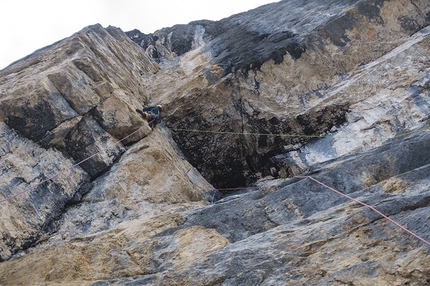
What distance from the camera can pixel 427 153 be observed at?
5.68 metres

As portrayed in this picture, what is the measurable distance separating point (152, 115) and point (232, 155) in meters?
2.41

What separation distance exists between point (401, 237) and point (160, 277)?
9.02ft

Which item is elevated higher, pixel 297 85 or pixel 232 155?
pixel 297 85

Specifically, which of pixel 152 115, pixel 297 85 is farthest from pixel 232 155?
pixel 297 85

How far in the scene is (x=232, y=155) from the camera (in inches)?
406

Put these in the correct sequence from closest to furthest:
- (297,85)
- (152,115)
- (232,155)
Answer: (152,115) < (232,155) < (297,85)

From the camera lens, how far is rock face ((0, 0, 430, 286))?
4414mm

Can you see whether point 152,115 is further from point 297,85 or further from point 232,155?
point 297,85

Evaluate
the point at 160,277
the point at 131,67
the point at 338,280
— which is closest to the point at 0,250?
the point at 160,277

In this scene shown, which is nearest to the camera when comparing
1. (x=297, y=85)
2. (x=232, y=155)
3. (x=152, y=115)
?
(x=152, y=115)

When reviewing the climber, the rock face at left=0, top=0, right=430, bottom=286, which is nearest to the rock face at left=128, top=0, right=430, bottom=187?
the rock face at left=0, top=0, right=430, bottom=286

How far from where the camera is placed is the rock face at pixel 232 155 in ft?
14.5

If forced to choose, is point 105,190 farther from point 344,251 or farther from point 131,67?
point 131,67

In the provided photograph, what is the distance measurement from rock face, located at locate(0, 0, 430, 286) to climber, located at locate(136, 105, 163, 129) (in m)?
0.30
